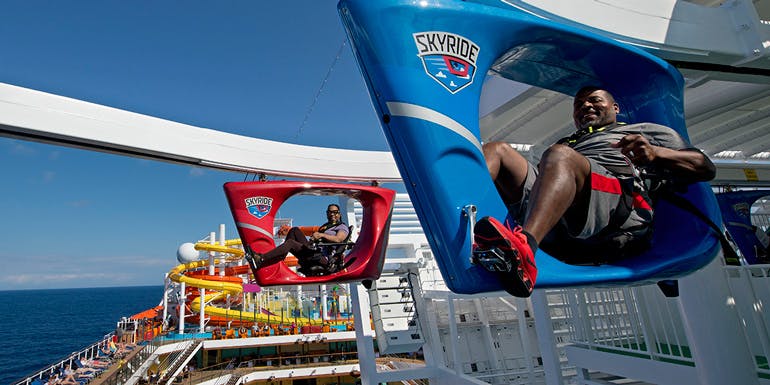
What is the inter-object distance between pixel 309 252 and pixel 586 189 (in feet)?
11.6

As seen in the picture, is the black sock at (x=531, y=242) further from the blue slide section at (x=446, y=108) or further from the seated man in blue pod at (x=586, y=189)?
the blue slide section at (x=446, y=108)

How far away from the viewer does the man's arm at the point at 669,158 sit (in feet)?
4.67

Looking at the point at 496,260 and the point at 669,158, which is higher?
the point at 669,158

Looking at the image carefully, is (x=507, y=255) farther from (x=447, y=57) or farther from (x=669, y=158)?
(x=669, y=158)

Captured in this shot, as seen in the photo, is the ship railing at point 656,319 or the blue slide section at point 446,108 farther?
the ship railing at point 656,319

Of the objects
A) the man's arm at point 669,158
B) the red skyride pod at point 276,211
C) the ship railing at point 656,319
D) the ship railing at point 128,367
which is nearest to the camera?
the man's arm at point 669,158

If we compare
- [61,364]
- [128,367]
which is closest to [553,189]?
[128,367]

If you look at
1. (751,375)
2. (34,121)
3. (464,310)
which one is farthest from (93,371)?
(751,375)

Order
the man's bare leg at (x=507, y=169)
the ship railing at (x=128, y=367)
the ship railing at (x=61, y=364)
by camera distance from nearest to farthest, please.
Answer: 1. the man's bare leg at (x=507, y=169)
2. the ship railing at (x=61, y=364)
3. the ship railing at (x=128, y=367)

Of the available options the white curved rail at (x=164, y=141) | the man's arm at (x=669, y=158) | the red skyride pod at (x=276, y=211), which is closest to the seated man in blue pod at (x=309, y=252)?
the red skyride pod at (x=276, y=211)

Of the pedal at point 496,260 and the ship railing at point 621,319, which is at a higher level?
the pedal at point 496,260

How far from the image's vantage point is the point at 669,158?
1.44 meters

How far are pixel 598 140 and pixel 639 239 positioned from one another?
0.42 m

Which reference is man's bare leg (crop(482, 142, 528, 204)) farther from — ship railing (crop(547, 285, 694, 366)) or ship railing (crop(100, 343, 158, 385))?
ship railing (crop(100, 343, 158, 385))
